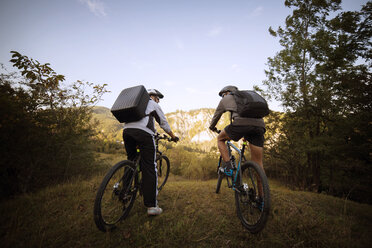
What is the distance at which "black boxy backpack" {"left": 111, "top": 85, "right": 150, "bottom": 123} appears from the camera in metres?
2.16

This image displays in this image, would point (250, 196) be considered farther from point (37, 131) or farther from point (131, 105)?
point (37, 131)

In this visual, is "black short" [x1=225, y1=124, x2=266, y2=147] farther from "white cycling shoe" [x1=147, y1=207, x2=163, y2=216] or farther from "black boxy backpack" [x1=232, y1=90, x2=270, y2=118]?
"white cycling shoe" [x1=147, y1=207, x2=163, y2=216]

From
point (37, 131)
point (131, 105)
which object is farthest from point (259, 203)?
point (37, 131)

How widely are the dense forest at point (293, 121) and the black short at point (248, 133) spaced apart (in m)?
1.79

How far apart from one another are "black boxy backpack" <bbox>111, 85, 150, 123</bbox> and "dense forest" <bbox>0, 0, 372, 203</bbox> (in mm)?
2400

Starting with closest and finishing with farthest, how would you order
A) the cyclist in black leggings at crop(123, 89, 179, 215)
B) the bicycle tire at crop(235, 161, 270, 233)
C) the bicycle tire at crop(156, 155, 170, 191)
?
1. the bicycle tire at crop(235, 161, 270, 233)
2. the cyclist in black leggings at crop(123, 89, 179, 215)
3. the bicycle tire at crop(156, 155, 170, 191)

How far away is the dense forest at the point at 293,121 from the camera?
10.4ft

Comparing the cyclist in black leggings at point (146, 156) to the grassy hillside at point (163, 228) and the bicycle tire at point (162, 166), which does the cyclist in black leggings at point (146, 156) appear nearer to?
the grassy hillside at point (163, 228)

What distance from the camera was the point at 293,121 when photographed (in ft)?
22.6

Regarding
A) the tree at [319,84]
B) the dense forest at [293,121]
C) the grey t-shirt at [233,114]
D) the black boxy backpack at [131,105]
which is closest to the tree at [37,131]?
the dense forest at [293,121]

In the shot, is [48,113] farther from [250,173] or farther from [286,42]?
[286,42]

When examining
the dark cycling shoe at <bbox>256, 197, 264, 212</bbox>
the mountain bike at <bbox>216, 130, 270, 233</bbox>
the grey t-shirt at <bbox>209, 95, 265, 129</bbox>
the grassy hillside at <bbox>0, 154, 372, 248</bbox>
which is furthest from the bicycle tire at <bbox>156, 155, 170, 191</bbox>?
the dark cycling shoe at <bbox>256, 197, 264, 212</bbox>

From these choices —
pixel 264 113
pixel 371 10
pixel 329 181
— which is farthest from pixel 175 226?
pixel 371 10

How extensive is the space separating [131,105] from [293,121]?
8069 millimetres
